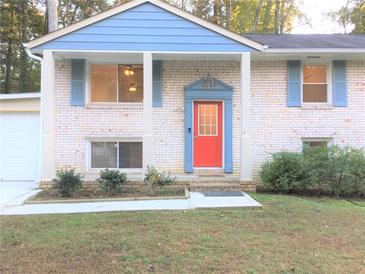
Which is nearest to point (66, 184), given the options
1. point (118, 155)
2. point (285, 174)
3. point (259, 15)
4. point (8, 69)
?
point (118, 155)

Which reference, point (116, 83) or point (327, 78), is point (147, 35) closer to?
point (116, 83)

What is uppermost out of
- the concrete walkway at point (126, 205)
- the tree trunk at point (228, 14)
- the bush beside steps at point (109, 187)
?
the tree trunk at point (228, 14)

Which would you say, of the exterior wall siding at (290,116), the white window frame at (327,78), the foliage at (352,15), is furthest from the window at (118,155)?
the foliage at (352,15)

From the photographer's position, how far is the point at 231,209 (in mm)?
7633

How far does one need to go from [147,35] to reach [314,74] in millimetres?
5056

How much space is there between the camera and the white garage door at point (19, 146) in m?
11.9

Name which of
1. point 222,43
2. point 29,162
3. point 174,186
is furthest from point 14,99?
point 222,43

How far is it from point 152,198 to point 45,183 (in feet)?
9.91

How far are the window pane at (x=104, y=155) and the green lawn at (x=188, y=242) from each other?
463 cm

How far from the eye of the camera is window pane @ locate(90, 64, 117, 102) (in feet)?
38.7

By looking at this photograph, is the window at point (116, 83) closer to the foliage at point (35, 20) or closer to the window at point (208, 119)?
the window at point (208, 119)

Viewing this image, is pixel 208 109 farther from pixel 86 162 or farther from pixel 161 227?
pixel 161 227

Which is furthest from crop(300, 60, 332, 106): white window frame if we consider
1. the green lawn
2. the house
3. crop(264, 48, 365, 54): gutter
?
the green lawn

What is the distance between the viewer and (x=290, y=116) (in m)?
11.6
